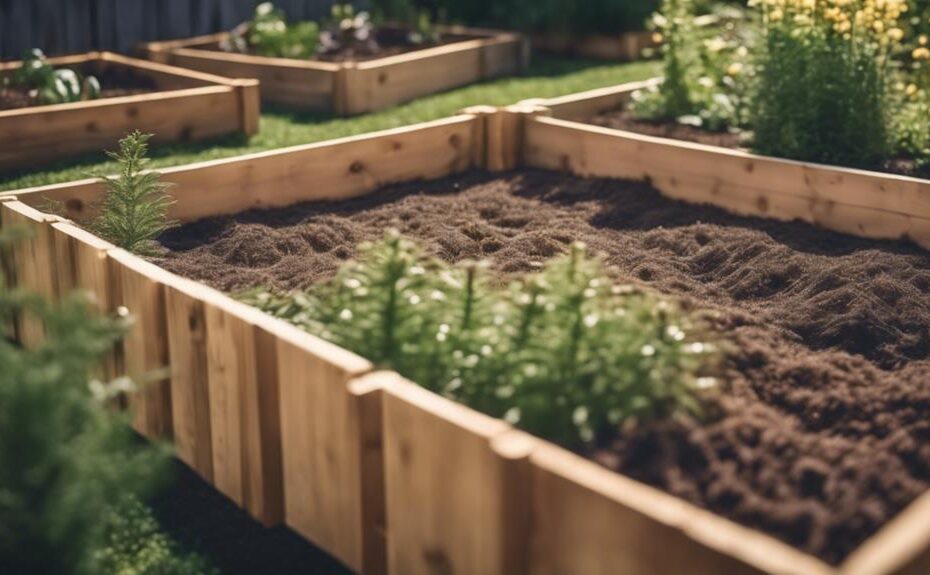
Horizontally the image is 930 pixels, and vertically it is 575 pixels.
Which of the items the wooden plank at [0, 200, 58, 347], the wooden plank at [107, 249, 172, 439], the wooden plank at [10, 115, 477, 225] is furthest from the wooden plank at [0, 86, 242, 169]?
the wooden plank at [107, 249, 172, 439]

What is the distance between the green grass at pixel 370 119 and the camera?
6395 mm

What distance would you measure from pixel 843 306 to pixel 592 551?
227 cm

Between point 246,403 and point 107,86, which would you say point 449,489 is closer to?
point 246,403

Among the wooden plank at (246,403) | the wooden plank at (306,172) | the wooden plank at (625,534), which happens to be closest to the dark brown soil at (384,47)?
the wooden plank at (306,172)

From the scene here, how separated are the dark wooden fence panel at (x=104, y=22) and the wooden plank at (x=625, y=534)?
7.61 meters

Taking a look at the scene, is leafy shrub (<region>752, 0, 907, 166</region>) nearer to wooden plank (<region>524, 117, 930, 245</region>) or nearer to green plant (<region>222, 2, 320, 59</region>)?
wooden plank (<region>524, 117, 930, 245</region>)

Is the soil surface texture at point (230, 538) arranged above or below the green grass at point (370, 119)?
below

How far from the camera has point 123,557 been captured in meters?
3.26

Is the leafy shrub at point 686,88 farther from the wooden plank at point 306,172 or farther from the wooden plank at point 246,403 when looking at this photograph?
the wooden plank at point 246,403

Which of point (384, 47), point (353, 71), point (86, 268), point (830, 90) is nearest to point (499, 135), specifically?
point (830, 90)

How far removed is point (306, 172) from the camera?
221 inches

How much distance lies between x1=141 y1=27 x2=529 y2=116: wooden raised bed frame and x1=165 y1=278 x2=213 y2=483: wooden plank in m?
4.61

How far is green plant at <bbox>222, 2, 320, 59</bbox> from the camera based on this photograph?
9.34 m

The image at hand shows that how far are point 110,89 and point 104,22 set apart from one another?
1534 mm
